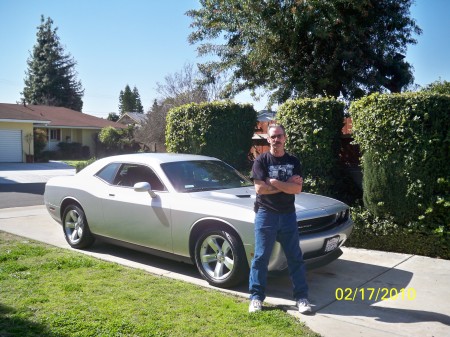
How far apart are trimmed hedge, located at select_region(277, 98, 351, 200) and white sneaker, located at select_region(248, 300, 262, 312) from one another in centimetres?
392

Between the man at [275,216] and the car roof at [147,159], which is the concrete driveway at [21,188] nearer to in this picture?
the car roof at [147,159]

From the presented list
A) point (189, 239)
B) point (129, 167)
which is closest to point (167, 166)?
point (129, 167)

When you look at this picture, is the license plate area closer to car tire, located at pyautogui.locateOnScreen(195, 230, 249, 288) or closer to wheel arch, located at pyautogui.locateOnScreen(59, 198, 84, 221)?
car tire, located at pyautogui.locateOnScreen(195, 230, 249, 288)

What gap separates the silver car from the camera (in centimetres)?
498

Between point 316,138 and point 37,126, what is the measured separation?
30.6 metres

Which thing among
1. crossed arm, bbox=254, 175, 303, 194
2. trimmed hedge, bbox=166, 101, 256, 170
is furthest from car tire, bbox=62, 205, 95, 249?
trimmed hedge, bbox=166, 101, 256, 170

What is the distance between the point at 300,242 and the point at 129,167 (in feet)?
9.25

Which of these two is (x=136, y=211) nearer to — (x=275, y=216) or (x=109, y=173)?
(x=109, y=173)

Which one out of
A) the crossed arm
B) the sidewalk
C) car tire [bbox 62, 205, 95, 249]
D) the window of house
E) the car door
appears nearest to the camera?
the sidewalk

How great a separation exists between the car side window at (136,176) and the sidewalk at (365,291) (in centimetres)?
107

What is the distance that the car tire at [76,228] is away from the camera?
22.2ft

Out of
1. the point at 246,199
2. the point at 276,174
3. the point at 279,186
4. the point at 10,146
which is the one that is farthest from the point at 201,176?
the point at 10,146

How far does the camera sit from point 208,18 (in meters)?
15.1

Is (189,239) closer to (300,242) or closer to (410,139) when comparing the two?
(300,242)
